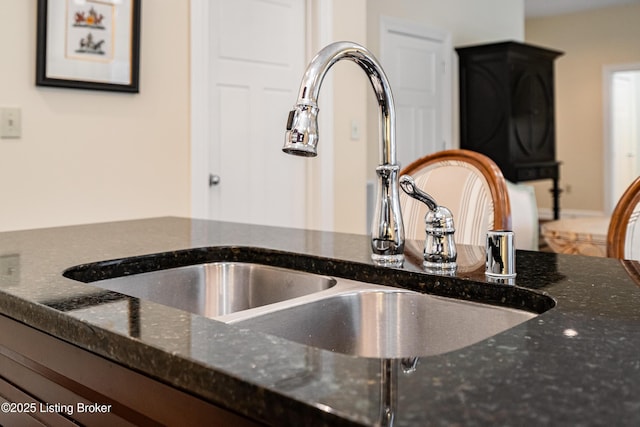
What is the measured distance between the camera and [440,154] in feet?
5.90

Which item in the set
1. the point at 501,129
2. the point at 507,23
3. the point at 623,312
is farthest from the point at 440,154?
the point at 507,23

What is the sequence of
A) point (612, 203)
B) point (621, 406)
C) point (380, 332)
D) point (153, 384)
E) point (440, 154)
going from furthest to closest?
point (612, 203), point (440, 154), point (380, 332), point (153, 384), point (621, 406)

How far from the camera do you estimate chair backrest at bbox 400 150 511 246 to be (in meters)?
1.61

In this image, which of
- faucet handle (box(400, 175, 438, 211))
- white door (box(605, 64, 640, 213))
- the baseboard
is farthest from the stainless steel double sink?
white door (box(605, 64, 640, 213))

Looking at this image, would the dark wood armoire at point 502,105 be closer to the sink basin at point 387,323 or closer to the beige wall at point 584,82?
the beige wall at point 584,82

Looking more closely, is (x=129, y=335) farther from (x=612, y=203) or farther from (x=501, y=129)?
(x=612, y=203)

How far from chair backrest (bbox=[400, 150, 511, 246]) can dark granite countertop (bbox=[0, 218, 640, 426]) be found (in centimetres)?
48

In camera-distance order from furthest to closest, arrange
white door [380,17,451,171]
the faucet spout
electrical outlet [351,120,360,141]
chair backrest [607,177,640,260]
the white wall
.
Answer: white door [380,17,451,171] < the white wall < electrical outlet [351,120,360,141] < chair backrest [607,177,640,260] < the faucet spout

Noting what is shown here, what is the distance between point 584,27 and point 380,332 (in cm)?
806

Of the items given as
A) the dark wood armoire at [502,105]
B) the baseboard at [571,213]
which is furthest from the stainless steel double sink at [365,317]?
the baseboard at [571,213]

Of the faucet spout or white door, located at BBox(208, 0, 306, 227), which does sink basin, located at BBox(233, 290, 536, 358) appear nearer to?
the faucet spout

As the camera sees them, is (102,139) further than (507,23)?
No

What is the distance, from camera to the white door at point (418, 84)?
15.1ft

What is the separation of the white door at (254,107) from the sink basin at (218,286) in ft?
6.17
